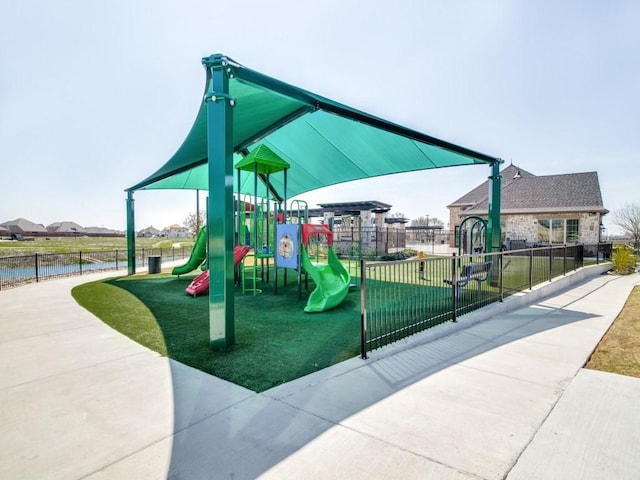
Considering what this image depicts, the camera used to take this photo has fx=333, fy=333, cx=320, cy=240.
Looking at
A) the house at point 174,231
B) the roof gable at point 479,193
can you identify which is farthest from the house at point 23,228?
the roof gable at point 479,193

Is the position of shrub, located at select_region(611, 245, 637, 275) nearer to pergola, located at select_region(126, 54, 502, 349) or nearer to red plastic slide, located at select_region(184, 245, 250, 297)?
pergola, located at select_region(126, 54, 502, 349)

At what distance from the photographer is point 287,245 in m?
9.02

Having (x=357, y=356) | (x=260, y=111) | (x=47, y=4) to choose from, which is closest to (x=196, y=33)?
(x=260, y=111)

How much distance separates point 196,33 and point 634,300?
12157mm

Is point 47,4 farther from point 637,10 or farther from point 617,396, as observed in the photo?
point 637,10

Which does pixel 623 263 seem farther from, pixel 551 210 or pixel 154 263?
pixel 154 263

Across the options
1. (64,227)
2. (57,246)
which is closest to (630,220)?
(57,246)

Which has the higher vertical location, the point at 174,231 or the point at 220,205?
the point at 174,231

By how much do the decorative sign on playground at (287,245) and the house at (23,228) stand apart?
117681mm

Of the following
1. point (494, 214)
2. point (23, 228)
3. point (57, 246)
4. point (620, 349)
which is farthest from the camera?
point (23, 228)

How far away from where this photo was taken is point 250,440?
2641mm

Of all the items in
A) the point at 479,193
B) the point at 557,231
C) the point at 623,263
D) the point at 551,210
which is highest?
the point at 479,193

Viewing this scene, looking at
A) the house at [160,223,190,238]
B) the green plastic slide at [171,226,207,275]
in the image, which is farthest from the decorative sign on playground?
the house at [160,223,190,238]

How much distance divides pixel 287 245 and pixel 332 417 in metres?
6.28
